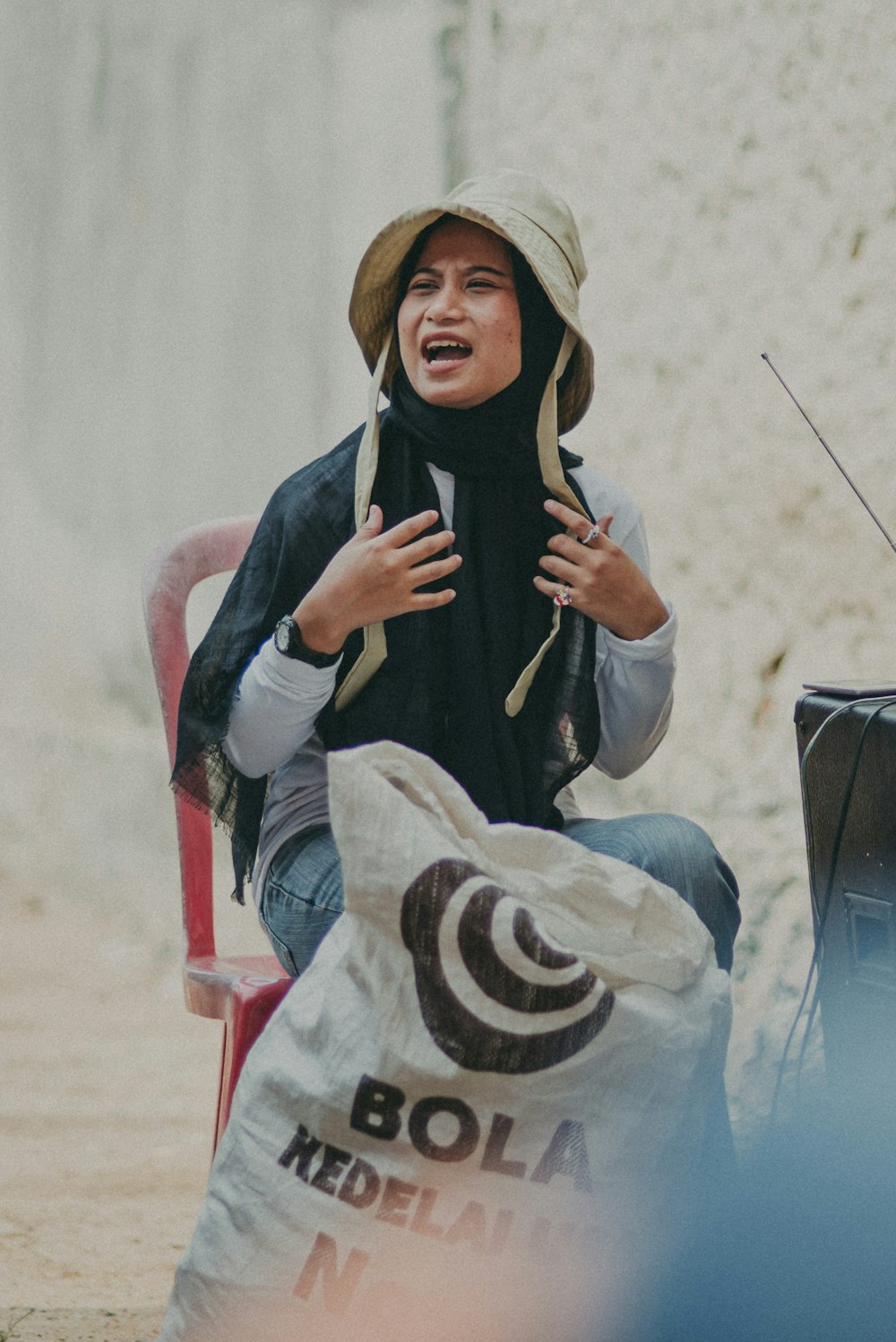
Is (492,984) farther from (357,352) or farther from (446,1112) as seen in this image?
(357,352)

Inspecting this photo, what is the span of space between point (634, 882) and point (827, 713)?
0.51 meters

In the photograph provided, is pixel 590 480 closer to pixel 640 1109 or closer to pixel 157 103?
pixel 640 1109

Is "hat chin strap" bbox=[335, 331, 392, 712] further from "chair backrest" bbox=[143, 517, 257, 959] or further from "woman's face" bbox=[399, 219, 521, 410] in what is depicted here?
"chair backrest" bbox=[143, 517, 257, 959]

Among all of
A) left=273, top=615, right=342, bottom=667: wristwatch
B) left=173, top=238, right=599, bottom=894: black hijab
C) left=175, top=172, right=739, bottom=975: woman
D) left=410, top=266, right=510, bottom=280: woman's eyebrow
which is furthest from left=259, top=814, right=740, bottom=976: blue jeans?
left=410, top=266, right=510, bottom=280: woman's eyebrow

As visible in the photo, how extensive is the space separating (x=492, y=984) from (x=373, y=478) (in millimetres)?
A: 710

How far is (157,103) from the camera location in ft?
14.0

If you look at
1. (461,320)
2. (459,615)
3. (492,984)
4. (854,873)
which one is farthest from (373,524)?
(854,873)

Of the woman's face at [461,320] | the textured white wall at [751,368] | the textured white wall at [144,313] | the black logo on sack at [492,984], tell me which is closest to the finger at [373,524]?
the woman's face at [461,320]

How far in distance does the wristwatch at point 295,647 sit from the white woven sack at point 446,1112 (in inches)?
11.7

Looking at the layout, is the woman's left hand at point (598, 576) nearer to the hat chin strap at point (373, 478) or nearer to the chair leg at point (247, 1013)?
the hat chin strap at point (373, 478)

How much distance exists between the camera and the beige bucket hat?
1.62m

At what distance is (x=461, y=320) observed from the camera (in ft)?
5.43

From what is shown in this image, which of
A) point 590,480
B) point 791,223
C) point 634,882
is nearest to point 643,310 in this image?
point 791,223

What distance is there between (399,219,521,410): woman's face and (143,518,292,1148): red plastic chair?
1.55 feet
